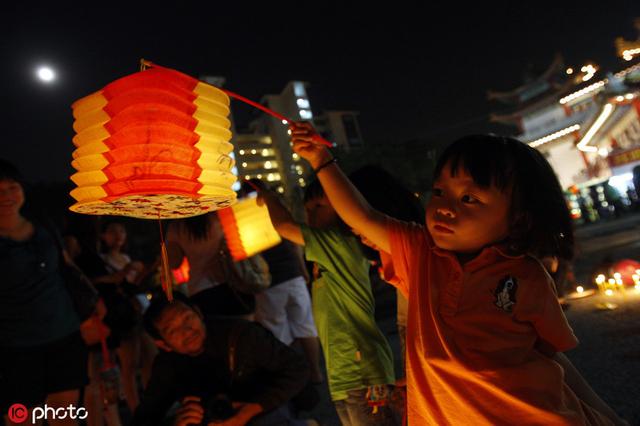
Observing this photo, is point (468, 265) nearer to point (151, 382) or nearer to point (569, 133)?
point (151, 382)

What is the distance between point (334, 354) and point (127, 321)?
3097 mm

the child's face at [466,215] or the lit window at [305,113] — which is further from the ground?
the lit window at [305,113]

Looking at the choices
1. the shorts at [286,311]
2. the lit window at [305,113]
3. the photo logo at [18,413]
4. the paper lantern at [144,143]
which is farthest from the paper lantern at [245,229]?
the lit window at [305,113]

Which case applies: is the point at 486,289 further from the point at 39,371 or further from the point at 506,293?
the point at 39,371

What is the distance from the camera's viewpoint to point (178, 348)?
8.59 ft

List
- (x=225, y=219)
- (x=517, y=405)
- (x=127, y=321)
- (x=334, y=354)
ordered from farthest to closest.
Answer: (x=127, y=321)
(x=225, y=219)
(x=334, y=354)
(x=517, y=405)

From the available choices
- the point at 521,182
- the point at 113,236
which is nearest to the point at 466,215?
the point at 521,182

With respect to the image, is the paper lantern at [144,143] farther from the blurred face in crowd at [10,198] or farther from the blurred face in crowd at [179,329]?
the blurred face in crowd at [10,198]

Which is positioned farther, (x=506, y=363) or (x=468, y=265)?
(x=468, y=265)

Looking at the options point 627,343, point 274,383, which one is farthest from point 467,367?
point 627,343

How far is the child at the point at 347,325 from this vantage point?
2270 mm

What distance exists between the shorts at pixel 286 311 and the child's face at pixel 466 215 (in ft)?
10.9

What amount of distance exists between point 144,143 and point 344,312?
4.82ft

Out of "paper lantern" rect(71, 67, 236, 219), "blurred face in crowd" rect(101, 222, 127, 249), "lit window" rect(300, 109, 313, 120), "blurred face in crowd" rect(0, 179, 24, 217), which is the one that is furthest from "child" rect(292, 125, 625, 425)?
"lit window" rect(300, 109, 313, 120)
